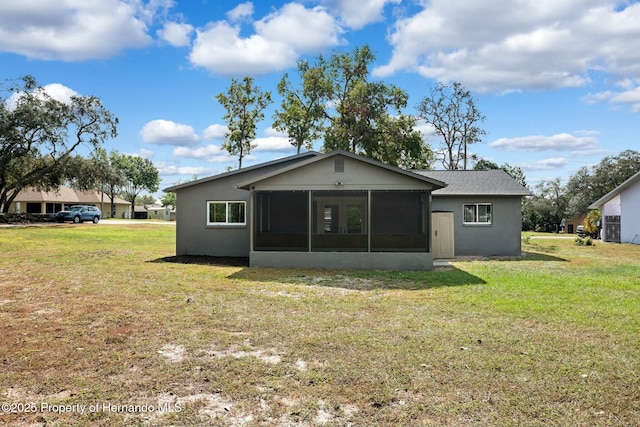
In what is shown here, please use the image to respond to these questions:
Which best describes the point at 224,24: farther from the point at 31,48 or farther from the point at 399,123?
the point at 399,123

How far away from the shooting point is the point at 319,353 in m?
5.69

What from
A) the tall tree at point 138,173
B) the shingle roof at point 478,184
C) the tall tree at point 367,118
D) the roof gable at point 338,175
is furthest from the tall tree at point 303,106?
the tall tree at point 138,173

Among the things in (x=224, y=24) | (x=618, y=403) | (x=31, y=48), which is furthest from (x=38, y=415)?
(x=31, y=48)

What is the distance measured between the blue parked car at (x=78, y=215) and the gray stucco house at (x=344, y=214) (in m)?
27.6

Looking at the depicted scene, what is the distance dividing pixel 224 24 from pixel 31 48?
798 cm

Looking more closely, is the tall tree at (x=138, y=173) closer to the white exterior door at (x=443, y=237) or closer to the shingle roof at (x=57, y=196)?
the shingle roof at (x=57, y=196)

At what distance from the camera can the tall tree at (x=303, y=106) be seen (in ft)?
120

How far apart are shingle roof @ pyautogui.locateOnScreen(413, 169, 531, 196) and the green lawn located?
8497 millimetres

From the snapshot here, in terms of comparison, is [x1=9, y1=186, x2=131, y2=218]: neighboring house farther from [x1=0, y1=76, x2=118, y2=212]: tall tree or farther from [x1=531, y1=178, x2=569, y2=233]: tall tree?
[x1=531, y1=178, x2=569, y2=233]: tall tree

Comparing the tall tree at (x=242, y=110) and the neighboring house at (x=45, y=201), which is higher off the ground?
the tall tree at (x=242, y=110)

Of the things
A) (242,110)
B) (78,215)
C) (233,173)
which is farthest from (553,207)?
(78,215)

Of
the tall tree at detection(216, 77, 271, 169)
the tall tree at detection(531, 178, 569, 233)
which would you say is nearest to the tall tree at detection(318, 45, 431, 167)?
the tall tree at detection(216, 77, 271, 169)

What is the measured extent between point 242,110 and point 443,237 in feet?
92.7

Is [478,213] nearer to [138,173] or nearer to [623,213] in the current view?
[623,213]
